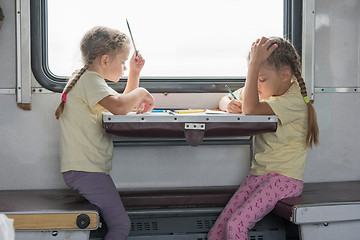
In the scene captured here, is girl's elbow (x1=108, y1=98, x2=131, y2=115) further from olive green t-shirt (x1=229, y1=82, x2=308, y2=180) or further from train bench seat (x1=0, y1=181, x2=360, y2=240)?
olive green t-shirt (x1=229, y1=82, x2=308, y2=180)

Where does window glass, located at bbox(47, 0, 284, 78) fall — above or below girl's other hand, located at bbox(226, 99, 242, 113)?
above

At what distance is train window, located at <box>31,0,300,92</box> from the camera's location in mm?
3057

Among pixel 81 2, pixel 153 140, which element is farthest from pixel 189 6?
pixel 153 140

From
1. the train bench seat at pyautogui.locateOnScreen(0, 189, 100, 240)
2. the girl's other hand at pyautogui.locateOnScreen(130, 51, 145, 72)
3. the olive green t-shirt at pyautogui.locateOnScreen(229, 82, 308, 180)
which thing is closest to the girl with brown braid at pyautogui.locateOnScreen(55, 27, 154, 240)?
the train bench seat at pyautogui.locateOnScreen(0, 189, 100, 240)

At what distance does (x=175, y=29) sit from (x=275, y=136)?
1.06 m

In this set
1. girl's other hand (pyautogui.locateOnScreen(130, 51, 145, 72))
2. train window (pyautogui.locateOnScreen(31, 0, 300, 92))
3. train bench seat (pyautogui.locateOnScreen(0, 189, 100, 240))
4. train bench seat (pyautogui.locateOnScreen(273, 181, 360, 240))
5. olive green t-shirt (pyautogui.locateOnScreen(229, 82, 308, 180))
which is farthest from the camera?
train window (pyautogui.locateOnScreen(31, 0, 300, 92))

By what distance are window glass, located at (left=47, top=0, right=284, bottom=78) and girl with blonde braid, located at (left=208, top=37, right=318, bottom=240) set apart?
59 centimetres

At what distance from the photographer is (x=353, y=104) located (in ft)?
11.0

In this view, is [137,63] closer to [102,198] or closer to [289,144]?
[102,198]

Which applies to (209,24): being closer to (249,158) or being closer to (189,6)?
(189,6)

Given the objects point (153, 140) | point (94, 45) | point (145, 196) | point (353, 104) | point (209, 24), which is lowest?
point (145, 196)

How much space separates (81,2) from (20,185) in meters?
1.30

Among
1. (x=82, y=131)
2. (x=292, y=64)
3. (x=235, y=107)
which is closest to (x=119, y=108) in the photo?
(x=82, y=131)

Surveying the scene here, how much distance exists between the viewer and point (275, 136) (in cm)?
264
